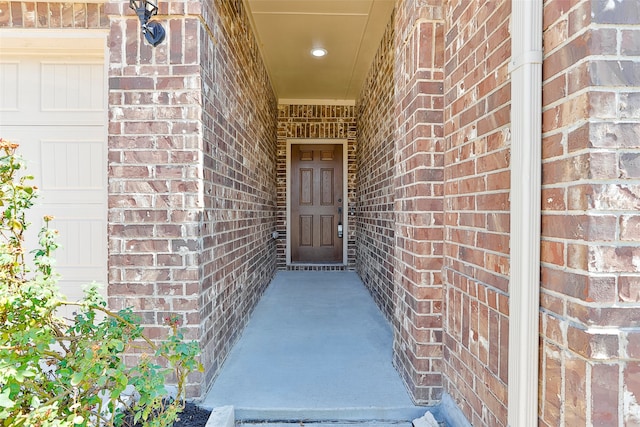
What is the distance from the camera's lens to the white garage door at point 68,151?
2.33 meters

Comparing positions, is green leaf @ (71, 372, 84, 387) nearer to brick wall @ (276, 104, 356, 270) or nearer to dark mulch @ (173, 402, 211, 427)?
dark mulch @ (173, 402, 211, 427)

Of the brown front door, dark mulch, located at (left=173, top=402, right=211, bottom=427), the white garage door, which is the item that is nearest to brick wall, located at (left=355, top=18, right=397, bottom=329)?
the brown front door

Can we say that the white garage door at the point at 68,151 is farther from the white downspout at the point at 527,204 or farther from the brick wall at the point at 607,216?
the brick wall at the point at 607,216

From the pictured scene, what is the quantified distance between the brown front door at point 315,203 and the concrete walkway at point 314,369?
6.81 ft

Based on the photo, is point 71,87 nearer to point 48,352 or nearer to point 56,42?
point 56,42

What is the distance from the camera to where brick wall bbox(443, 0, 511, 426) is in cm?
124

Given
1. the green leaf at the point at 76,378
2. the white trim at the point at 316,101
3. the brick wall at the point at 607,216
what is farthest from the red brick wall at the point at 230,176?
the brick wall at the point at 607,216

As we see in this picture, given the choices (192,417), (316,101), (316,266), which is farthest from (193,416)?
(316,101)

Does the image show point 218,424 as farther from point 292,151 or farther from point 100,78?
point 292,151

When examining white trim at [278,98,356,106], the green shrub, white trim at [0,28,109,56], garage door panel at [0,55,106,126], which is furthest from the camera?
white trim at [278,98,356,106]

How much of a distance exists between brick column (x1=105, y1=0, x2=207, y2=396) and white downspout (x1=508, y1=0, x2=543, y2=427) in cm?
146

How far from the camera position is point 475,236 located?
1436mm

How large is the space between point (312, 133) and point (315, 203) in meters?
1.11

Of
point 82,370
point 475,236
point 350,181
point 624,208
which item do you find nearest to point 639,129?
point 624,208
